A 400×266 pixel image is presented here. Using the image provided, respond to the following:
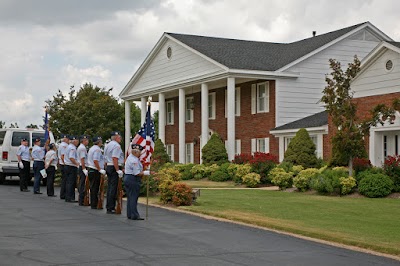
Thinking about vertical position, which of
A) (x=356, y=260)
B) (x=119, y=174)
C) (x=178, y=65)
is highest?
(x=178, y=65)

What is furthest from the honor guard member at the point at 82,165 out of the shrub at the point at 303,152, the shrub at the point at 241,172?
the shrub at the point at 303,152

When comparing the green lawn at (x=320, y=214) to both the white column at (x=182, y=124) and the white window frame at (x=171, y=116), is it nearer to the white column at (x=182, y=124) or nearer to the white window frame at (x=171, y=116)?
the white column at (x=182, y=124)

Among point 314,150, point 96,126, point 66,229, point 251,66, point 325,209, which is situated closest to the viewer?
point 66,229

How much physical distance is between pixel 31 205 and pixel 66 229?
220 inches

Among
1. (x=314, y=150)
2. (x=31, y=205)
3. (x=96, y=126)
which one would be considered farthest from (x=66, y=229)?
(x=96, y=126)

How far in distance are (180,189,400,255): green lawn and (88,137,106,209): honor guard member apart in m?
2.53

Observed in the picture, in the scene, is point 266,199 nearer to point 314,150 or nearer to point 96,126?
point 314,150

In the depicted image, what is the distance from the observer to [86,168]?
65.3 feet

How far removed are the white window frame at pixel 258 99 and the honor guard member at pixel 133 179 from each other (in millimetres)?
21552

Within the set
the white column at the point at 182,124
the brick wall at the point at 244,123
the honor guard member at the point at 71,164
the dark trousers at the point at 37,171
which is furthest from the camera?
the white column at the point at 182,124

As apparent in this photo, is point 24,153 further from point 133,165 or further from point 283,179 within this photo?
point 133,165

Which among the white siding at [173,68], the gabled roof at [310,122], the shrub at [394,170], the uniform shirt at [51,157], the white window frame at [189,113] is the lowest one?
the shrub at [394,170]

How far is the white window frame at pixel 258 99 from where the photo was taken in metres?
36.4

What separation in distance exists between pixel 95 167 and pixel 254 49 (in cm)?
2391
